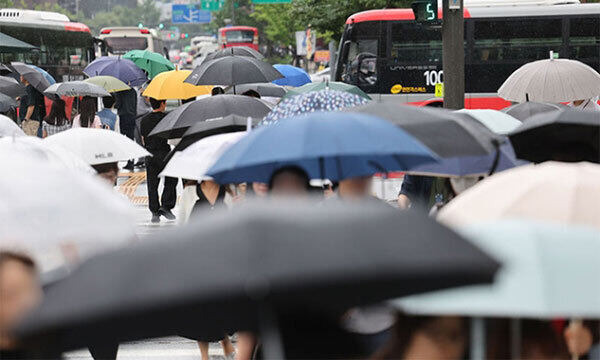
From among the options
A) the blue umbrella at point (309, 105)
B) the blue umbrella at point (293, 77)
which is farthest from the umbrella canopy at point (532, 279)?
the blue umbrella at point (293, 77)

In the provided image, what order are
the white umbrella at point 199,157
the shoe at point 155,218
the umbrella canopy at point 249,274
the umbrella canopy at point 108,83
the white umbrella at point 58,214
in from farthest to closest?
the umbrella canopy at point 108,83
the shoe at point 155,218
the white umbrella at point 199,157
the white umbrella at point 58,214
the umbrella canopy at point 249,274

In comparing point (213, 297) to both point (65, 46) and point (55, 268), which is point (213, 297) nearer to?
point (55, 268)

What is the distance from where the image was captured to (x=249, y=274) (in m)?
2.43

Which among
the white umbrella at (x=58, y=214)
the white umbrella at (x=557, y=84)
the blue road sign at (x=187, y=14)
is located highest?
the white umbrella at (x=58, y=214)

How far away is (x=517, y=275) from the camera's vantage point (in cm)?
303

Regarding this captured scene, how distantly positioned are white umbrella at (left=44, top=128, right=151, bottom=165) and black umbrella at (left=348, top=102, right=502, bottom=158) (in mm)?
1943

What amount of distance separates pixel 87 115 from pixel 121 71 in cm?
695

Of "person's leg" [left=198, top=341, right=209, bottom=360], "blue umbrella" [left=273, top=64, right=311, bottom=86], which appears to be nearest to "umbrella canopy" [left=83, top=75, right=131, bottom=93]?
"blue umbrella" [left=273, top=64, right=311, bottom=86]

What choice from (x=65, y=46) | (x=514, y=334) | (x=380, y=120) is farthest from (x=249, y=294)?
(x=65, y=46)

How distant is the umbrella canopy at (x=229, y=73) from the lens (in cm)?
1295

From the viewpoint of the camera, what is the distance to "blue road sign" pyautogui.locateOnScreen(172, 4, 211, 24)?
9012 centimetres

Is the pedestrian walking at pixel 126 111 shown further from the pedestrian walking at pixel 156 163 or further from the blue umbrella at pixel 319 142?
the blue umbrella at pixel 319 142

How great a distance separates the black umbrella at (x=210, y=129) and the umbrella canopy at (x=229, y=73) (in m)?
5.42

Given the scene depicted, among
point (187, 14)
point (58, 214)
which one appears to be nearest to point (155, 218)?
point (58, 214)
